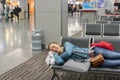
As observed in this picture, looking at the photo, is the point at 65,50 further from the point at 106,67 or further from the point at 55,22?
the point at 55,22

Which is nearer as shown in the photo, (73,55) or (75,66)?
(75,66)

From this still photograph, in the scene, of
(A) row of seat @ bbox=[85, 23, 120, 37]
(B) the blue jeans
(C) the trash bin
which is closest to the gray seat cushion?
(B) the blue jeans

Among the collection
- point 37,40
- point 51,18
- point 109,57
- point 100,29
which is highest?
point 51,18

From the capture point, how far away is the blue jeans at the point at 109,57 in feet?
16.5

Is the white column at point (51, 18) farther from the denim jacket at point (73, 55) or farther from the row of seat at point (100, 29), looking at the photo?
the denim jacket at point (73, 55)

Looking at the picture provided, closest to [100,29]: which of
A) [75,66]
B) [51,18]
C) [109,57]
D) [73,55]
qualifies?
[51,18]

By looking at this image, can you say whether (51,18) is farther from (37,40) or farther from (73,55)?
(73,55)

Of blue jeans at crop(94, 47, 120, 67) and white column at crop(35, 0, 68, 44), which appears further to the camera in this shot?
white column at crop(35, 0, 68, 44)

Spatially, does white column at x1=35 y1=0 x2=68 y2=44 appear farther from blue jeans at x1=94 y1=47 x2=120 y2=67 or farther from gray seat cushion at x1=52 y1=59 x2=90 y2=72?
gray seat cushion at x1=52 y1=59 x2=90 y2=72

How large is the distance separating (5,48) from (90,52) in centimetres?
537

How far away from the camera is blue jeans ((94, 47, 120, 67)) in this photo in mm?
5022

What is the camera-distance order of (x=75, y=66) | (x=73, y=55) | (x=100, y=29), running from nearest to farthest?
(x=75, y=66), (x=73, y=55), (x=100, y=29)

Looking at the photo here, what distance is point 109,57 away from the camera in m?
5.21

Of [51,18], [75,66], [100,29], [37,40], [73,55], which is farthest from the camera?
[51,18]
